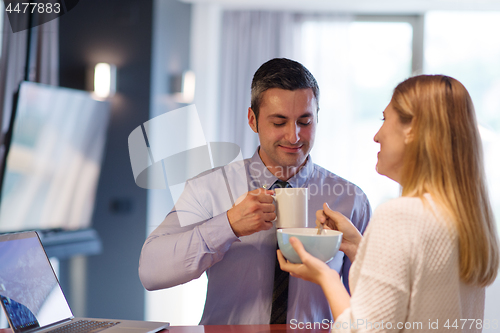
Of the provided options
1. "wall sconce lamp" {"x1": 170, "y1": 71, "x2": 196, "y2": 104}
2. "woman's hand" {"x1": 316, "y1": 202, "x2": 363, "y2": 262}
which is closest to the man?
"woman's hand" {"x1": 316, "y1": 202, "x2": 363, "y2": 262}

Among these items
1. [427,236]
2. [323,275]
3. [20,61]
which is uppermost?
[20,61]

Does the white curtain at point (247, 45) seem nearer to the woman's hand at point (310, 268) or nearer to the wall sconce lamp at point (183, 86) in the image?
the wall sconce lamp at point (183, 86)

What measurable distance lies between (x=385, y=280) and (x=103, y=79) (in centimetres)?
291

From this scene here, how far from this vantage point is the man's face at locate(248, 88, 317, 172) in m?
1.51

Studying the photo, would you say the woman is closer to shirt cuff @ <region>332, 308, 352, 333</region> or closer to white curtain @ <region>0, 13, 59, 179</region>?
shirt cuff @ <region>332, 308, 352, 333</region>

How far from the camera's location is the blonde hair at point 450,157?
2.67 ft

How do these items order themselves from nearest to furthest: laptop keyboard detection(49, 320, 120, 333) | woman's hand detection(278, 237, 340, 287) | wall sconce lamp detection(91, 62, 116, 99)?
woman's hand detection(278, 237, 340, 287), laptop keyboard detection(49, 320, 120, 333), wall sconce lamp detection(91, 62, 116, 99)

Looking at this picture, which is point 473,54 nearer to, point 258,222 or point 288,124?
point 288,124

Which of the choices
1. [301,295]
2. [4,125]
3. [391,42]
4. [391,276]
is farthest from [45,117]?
[391,42]

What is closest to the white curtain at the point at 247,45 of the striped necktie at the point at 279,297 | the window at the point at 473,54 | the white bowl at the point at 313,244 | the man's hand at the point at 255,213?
the window at the point at 473,54

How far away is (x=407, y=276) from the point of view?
75 centimetres

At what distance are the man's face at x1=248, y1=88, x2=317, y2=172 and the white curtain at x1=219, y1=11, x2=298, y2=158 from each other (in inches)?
96.2

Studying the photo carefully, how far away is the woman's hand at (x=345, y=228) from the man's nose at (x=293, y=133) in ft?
1.09

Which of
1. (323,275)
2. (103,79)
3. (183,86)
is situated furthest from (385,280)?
(183,86)
